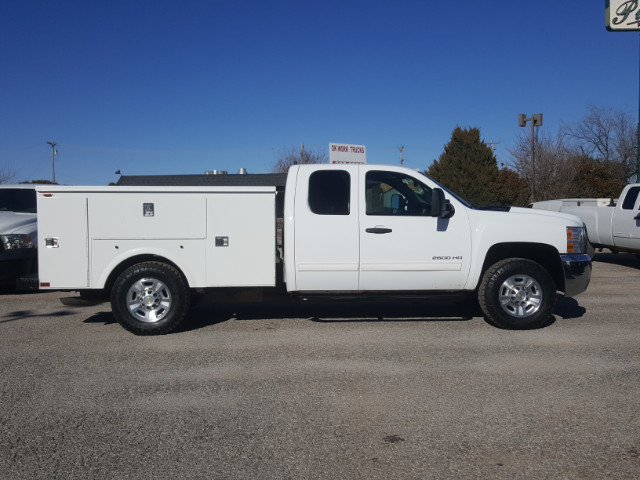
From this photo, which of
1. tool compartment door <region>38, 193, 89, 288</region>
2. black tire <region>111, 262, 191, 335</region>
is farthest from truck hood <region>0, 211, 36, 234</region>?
black tire <region>111, 262, 191, 335</region>

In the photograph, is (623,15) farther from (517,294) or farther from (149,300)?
(149,300)

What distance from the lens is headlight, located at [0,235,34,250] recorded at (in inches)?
357

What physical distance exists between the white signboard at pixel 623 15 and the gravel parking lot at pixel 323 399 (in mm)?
13807

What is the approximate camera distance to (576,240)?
22.7ft

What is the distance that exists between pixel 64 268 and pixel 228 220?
196 centimetres

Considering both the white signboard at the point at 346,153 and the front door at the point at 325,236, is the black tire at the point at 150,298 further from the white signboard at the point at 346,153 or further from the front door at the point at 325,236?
the white signboard at the point at 346,153

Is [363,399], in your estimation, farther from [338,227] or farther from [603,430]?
[338,227]

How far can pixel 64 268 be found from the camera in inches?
257

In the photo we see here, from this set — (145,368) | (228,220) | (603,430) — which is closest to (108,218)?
(228,220)

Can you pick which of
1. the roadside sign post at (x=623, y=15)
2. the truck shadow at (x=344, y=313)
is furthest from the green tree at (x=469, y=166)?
the truck shadow at (x=344, y=313)

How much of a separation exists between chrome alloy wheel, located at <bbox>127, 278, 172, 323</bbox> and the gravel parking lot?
0.30 m

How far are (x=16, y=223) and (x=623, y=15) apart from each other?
18.0 metres

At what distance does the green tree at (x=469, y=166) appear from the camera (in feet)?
129

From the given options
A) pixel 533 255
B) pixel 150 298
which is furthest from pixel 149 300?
pixel 533 255
